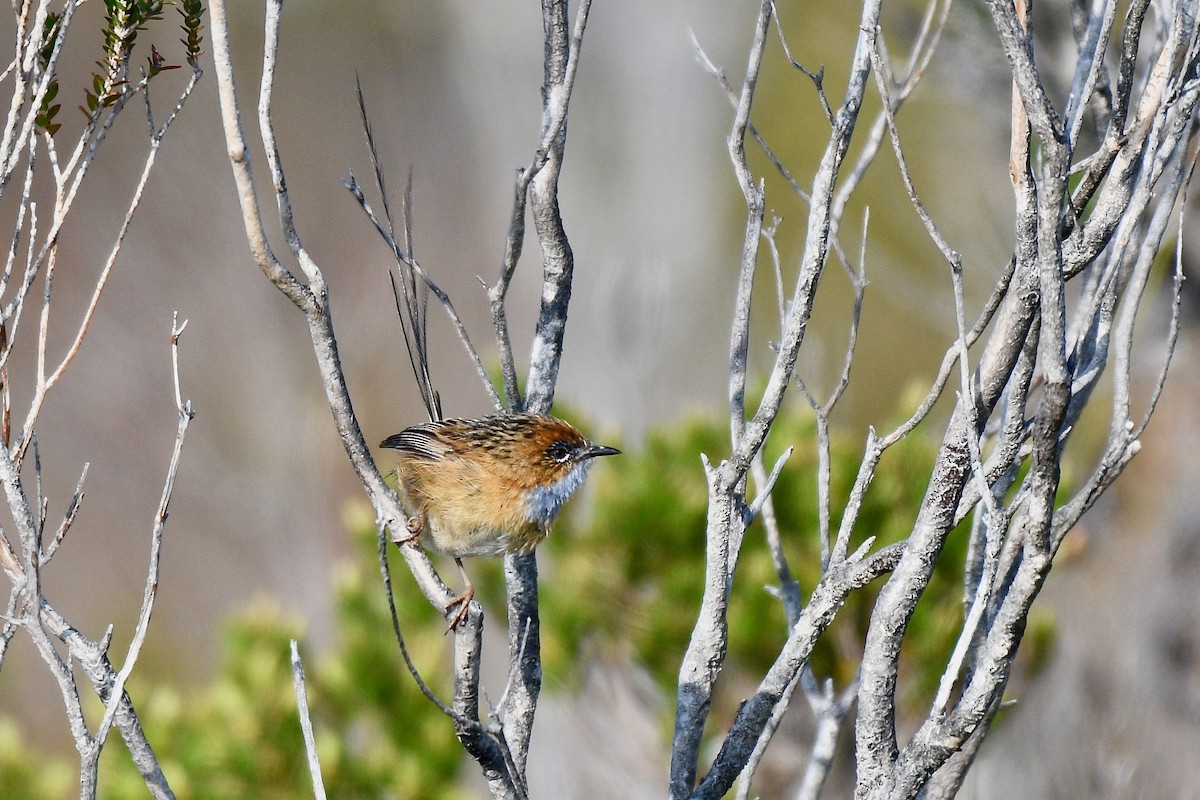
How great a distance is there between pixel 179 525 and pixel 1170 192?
13004mm

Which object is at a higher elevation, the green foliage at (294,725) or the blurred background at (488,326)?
the blurred background at (488,326)

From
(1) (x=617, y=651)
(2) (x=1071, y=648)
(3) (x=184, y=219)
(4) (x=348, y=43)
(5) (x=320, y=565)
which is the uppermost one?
(4) (x=348, y=43)

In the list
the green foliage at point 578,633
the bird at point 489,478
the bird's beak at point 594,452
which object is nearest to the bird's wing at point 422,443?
the bird at point 489,478

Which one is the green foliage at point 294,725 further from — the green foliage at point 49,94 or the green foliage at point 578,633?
the green foliage at point 49,94

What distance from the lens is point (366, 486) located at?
2400 millimetres

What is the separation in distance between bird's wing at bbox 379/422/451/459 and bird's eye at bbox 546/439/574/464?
358 millimetres

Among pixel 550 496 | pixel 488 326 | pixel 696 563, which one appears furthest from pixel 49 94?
pixel 488 326

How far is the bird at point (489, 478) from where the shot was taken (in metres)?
3.45

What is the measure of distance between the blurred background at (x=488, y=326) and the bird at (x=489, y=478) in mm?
1567

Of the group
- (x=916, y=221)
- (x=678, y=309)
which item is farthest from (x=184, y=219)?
(x=916, y=221)

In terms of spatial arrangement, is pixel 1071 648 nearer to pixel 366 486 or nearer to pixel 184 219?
pixel 366 486

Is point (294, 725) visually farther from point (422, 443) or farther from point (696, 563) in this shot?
point (696, 563)

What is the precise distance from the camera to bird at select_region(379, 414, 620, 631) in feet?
11.3

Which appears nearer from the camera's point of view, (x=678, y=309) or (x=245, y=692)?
(x=245, y=692)
